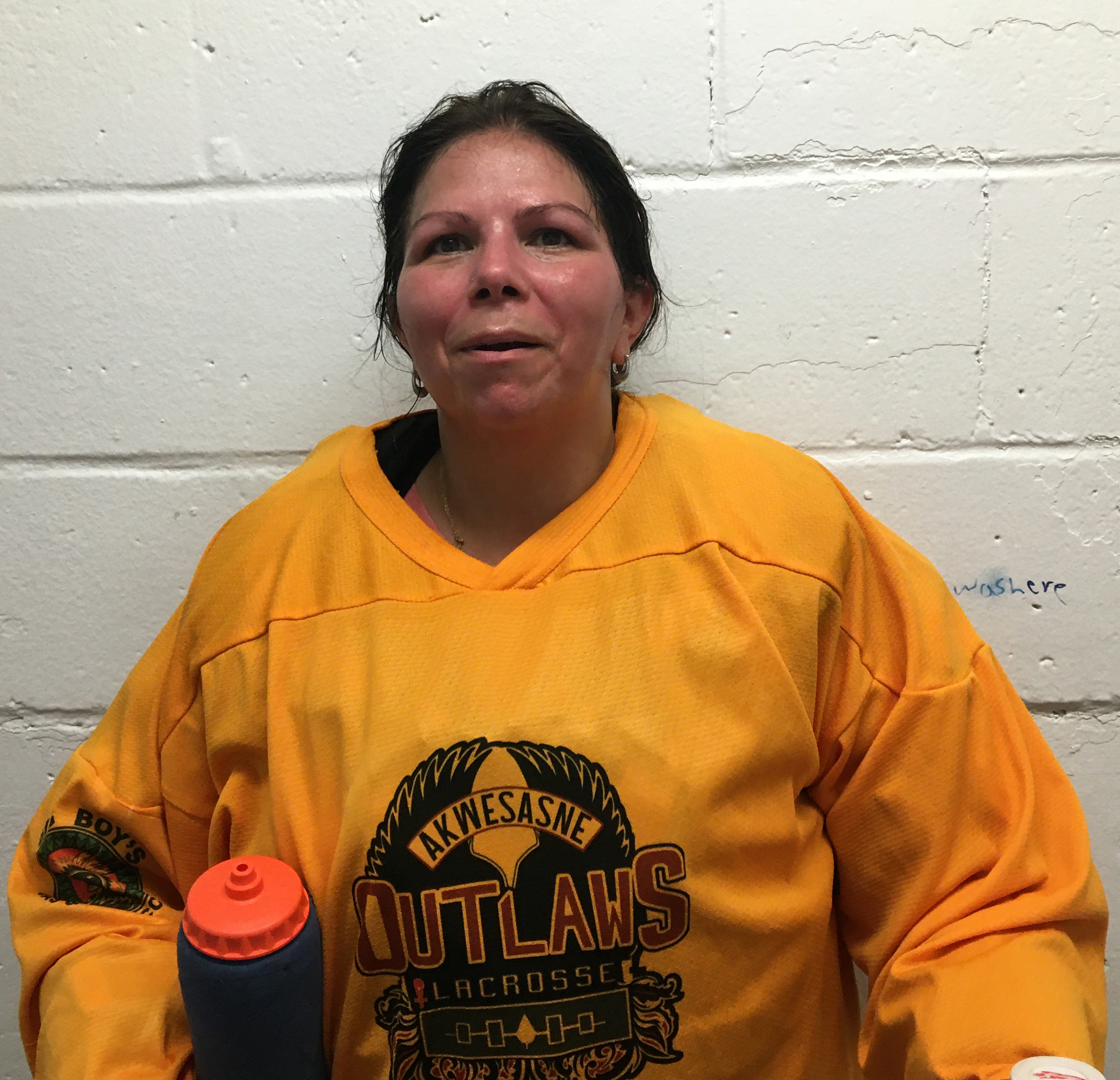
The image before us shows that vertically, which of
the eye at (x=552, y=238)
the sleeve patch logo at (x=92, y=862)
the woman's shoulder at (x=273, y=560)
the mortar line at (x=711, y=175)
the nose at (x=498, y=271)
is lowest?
the sleeve patch logo at (x=92, y=862)

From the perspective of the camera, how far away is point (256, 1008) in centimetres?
82

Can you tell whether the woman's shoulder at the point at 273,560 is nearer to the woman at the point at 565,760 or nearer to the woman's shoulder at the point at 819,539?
the woman at the point at 565,760

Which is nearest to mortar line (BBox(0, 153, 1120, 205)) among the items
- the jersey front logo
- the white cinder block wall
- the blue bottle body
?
the white cinder block wall

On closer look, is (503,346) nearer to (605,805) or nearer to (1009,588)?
(605,805)

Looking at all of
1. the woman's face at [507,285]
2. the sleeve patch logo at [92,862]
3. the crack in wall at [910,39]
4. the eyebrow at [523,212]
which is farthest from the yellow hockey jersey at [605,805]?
the crack in wall at [910,39]

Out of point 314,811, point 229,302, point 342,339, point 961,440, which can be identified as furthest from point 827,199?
point 314,811

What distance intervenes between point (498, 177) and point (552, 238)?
0.08m

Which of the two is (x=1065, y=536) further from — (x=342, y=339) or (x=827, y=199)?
(x=342, y=339)

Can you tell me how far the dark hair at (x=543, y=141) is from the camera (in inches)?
40.4

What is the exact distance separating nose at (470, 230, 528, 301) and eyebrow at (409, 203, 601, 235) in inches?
1.2

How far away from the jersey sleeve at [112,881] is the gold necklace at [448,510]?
31 cm

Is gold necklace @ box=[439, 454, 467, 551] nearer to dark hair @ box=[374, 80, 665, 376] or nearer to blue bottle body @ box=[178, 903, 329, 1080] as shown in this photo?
dark hair @ box=[374, 80, 665, 376]

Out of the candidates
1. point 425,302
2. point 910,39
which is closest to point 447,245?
point 425,302

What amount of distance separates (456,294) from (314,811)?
50cm
